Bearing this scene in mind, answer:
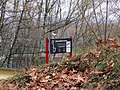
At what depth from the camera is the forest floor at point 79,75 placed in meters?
4.90

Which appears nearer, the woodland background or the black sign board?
the black sign board

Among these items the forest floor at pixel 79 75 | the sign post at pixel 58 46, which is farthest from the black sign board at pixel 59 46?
the forest floor at pixel 79 75

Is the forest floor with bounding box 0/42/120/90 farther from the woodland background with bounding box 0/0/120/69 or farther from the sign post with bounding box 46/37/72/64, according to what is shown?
the woodland background with bounding box 0/0/120/69

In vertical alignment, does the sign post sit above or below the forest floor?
above

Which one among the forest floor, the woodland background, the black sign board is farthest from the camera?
the woodland background

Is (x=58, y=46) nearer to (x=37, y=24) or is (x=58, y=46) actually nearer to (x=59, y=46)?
(x=59, y=46)

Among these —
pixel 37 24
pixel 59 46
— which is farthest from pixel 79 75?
pixel 37 24

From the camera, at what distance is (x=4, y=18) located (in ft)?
62.3

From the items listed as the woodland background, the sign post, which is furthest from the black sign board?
the woodland background

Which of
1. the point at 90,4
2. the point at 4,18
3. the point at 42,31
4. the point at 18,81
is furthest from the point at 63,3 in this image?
the point at 18,81

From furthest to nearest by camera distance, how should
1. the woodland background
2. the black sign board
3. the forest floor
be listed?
the woodland background, the black sign board, the forest floor

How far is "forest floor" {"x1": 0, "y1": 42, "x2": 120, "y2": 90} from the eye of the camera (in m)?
4.90

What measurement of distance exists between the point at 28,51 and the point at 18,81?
16.2 metres

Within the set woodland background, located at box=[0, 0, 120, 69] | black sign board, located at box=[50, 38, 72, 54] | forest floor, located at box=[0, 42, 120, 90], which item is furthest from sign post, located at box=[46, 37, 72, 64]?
woodland background, located at box=[0, 0, 120, 69]
